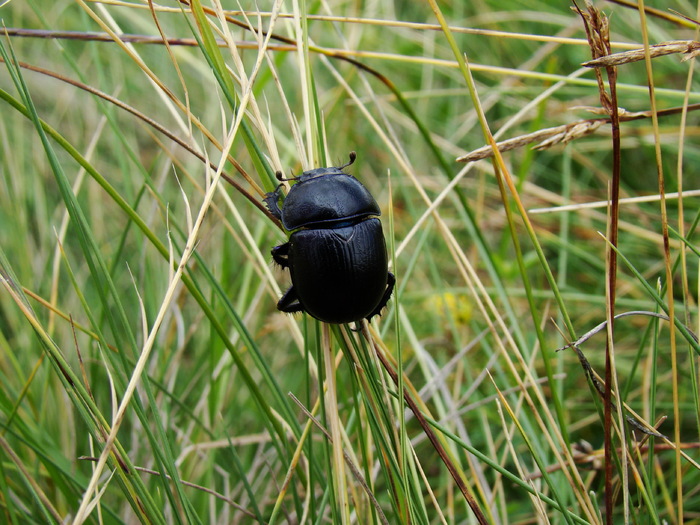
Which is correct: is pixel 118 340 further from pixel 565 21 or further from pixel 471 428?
pixel 565 21

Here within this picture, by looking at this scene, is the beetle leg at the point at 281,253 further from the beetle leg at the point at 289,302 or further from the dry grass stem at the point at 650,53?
the dry grass stem at the point at 650,53

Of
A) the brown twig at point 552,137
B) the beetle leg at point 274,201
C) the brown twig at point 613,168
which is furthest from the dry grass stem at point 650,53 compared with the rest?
the beetle leg at point 274,201

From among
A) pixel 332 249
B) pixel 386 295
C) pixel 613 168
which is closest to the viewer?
pixel 613 168

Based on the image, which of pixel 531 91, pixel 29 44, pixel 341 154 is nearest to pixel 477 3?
pixel 531 91

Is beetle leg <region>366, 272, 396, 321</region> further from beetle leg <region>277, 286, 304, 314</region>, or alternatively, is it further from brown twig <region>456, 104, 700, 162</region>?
brown twig <region>456, 104, 700, 162</region>

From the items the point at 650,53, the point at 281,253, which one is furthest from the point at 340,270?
the point at 650,53

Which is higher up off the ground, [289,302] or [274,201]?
[274,201]

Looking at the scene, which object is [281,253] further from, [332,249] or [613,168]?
[613,168]
